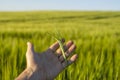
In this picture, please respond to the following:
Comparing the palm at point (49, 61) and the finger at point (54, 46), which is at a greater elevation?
the finger at point (54, 46)

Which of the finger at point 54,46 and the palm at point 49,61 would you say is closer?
the palm at point 49,61

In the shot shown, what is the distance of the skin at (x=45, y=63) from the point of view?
5.11ft

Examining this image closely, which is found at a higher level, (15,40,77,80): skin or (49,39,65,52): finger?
(49,39,65,52): finger

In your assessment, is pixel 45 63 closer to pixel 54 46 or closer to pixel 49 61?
pixel 49 61

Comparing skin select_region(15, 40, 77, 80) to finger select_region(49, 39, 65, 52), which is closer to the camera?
skin select_region(15, 40, 77, 80)

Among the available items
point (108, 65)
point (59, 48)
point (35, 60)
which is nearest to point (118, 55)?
point (108, 65)

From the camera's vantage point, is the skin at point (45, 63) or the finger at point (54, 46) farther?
the finger at point (54, 46)

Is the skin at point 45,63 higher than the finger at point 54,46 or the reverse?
the reverse

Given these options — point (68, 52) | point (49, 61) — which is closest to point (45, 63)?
point (49, 61)

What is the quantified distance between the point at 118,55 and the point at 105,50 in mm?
286

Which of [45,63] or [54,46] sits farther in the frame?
[54,46]

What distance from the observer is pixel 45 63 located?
165 centimetres

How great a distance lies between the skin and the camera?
156 cm

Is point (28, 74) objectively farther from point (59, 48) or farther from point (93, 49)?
point (93, 49)
